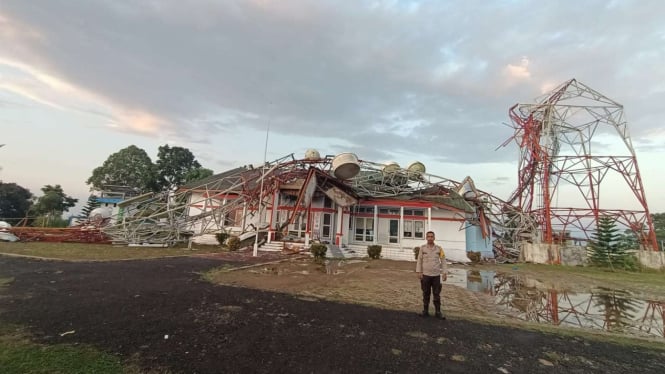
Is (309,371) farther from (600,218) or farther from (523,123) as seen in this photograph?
(523,123)

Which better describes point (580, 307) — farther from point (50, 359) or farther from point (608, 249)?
point (608, 249)

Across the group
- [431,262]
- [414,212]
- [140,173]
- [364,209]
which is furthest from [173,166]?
[431,262]

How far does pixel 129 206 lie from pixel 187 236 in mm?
4777

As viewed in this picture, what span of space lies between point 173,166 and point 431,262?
54768mm

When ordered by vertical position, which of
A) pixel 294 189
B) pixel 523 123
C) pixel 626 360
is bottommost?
pixel 626 360

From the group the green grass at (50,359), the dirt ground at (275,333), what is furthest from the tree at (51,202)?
the green grass at (50,359)

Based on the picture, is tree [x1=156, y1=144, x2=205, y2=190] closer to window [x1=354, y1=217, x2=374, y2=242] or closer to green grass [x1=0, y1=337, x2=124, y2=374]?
window [x1=354, y1=217, x2=374, y2=242]

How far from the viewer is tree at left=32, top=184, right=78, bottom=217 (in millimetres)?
41406

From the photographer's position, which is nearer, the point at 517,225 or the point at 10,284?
the point at 10,284

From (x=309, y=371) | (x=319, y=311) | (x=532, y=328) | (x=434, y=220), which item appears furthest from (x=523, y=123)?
(x=309, y=371)

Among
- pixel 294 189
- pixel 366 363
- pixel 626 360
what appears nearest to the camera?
pixel 366 363

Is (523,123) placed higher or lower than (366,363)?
higher

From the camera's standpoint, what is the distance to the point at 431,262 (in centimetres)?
722

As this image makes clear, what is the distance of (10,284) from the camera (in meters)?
7.89
